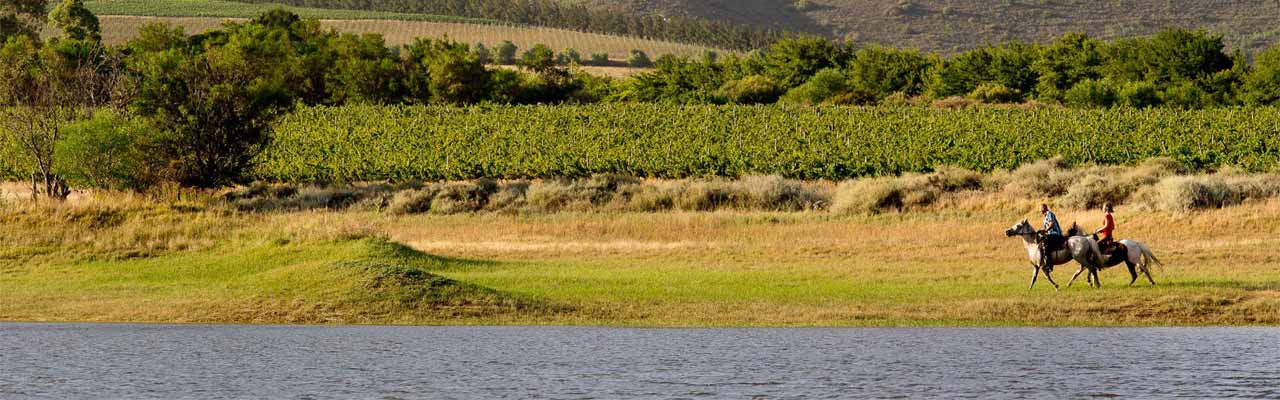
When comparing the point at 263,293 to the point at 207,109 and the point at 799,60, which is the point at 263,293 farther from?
the point at 799,60

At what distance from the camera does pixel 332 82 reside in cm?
11762

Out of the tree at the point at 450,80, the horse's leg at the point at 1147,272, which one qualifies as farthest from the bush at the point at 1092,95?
the horse's leg at the point at 1147,272

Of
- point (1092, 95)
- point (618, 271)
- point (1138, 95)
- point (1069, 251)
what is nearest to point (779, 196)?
point (618, 271)

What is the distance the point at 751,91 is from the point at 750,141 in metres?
38.1

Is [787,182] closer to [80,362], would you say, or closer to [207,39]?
[80,362]

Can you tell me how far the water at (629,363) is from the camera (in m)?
20.7

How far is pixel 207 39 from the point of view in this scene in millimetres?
144000

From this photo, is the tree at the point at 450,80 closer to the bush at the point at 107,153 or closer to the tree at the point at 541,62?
the tree at the point at 541,62

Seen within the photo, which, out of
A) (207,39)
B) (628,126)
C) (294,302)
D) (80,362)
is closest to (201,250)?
(294,302)

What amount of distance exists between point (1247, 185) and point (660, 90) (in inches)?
3033

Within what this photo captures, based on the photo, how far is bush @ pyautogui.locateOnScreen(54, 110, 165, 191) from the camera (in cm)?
6300

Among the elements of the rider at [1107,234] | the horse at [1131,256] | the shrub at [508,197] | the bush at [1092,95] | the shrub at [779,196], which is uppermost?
the rider at [1107,234]

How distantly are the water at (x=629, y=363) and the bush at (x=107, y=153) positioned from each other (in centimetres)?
3566

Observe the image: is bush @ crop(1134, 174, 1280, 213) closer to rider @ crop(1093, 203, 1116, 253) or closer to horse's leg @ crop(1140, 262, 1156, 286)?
horse's leg @ crop(1140, 262, 1156, 286)
